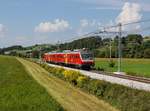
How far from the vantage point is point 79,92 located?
3994cm

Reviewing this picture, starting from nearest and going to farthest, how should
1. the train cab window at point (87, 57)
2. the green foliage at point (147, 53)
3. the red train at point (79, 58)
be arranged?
the red train at point (79, 58)
the train cab window at point (87, 57)
the green foliage at point (147, 53)

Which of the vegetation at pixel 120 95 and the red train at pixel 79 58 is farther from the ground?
the red train at pixel 79 58

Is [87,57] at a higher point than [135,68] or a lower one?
higher

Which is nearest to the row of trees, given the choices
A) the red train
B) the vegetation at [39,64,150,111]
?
the red train

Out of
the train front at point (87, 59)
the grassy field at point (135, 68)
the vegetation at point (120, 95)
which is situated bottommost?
the grassy field at point (135, 68)

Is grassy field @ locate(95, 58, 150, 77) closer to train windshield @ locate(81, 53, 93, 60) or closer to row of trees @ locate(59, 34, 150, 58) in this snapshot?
train windshield @ locate(81, 53, 93, 60)

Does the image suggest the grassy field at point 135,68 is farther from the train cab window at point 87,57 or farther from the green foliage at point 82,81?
the green foliage at point 82,81

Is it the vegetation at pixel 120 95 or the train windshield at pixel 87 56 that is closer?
the vegetation at pixel 120 95

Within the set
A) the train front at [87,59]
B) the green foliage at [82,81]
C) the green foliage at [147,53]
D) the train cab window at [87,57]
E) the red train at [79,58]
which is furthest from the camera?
the green foliage at [147,53]

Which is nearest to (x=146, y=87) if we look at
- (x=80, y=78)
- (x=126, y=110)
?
(x=126, y=110)

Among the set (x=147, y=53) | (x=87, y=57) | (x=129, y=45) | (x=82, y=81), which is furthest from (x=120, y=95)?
(x=147, y=53)

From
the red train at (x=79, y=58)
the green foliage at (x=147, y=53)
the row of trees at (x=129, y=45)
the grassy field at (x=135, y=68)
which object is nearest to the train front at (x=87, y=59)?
the red train at (x=79, y=58)

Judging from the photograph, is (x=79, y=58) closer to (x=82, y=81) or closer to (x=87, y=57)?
(x=87, y=57)

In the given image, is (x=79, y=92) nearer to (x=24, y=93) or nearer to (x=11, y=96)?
(x=24, y=93)
